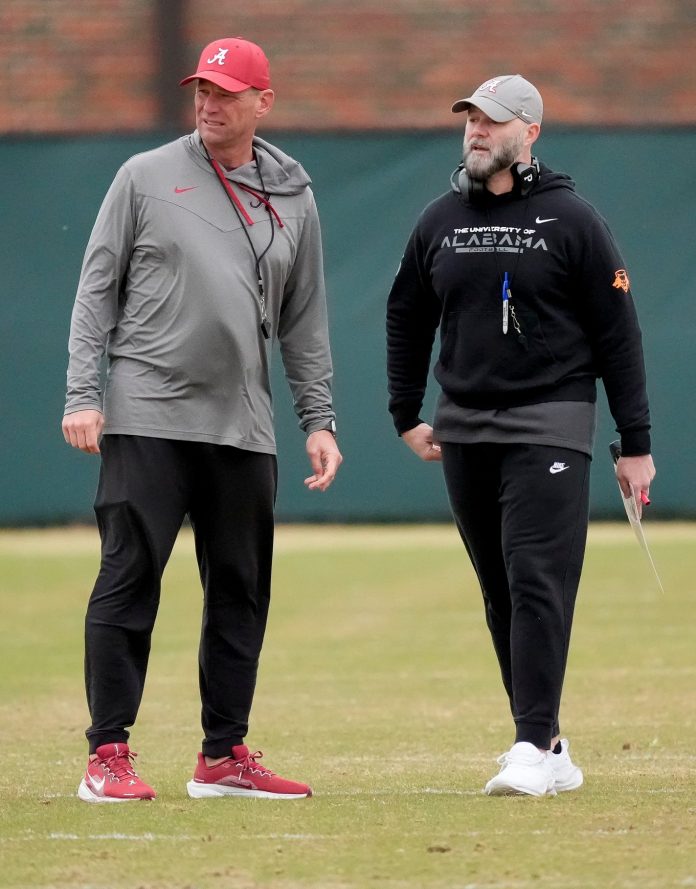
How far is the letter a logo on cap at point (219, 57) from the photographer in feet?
14.8

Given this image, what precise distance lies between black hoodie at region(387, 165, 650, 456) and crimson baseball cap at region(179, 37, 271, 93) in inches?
25.6

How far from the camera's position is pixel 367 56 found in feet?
37.0

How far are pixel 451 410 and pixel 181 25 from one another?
7.04 m

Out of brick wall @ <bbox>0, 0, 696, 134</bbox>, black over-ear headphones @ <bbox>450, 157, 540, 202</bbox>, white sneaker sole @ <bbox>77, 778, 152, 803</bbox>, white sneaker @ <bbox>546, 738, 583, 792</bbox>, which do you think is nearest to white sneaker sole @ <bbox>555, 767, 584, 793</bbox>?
white sneaker @ <bbox>546, 738, 583, 792</bbox>

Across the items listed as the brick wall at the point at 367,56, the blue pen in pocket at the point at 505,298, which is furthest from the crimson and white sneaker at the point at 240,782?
the brick wall at the point at 367,56

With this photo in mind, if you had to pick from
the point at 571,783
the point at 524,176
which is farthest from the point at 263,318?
the point at 571,783

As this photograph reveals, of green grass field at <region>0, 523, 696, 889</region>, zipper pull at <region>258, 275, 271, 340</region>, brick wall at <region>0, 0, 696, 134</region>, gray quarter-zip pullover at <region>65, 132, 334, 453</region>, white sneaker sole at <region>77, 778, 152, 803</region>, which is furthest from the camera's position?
brick wall at <region>0, 0, 696, 134</region>

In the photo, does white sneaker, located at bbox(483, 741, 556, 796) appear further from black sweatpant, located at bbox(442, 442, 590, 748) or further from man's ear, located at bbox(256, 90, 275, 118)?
man's ear, located at bbox(256, 90, 275, 118)

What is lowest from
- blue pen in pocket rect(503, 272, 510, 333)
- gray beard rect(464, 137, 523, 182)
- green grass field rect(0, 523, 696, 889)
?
green grass field rect(0, 523, 696, 889)

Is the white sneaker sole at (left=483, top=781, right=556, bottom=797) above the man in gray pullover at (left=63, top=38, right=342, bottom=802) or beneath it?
beneath

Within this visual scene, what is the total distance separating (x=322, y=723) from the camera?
616cm

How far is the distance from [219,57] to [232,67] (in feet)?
0.14

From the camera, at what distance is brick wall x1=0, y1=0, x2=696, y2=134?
1109 cm

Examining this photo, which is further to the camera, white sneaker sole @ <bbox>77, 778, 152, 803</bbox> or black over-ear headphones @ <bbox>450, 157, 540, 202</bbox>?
black over-ear headphones @ <bbox>450, 157, 540, 202</bbox>
